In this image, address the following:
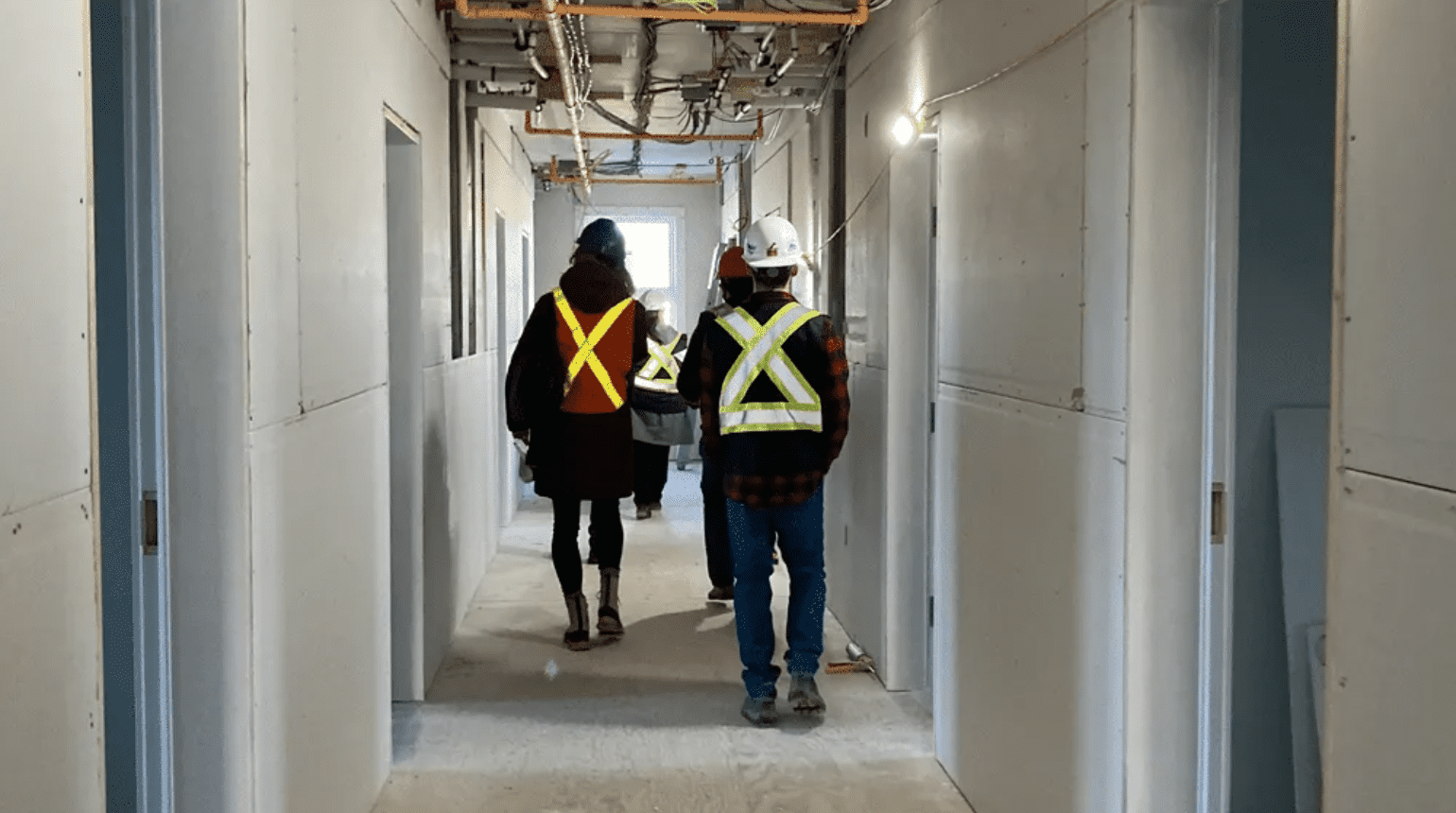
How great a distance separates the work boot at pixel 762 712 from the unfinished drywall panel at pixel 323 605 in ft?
3.91

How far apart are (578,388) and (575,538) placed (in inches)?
23.9

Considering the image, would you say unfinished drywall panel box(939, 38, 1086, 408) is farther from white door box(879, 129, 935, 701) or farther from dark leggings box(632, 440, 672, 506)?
dark leggings box(632, 440, 672, 506)

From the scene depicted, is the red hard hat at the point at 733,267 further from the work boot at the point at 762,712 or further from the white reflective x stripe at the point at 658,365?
the white reflective x stripe at the point at 658,365

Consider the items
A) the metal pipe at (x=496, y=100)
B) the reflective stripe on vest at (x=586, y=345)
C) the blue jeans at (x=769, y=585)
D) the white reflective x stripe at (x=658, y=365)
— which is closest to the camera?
the blue jeans at (x=769, y=585)

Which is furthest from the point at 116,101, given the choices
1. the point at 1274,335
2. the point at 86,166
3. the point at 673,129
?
the point at 673,129

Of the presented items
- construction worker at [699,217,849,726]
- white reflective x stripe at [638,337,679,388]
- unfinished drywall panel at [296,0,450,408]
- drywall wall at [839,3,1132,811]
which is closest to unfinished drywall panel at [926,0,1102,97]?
drywall wall at [839,3,1132,811]

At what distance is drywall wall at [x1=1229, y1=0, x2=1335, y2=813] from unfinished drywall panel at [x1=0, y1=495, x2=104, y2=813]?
236cm

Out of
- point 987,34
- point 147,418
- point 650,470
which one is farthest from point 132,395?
point 650,470

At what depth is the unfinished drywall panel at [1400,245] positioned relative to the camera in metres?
1.60

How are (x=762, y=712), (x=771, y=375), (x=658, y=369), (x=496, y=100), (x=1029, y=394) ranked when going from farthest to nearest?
(x=658, y=369), (x=496, y=100), (x=762, y=712), (x=771, y=375), (x=1029, y=394)

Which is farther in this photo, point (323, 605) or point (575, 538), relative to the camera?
point (575, 538)

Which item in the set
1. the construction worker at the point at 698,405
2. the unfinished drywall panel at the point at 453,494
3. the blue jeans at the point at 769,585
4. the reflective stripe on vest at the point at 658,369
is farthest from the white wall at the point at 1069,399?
the reflective stripe on vest at the point at 658,369

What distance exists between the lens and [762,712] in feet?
14.9

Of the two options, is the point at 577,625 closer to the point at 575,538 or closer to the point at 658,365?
the point at 575,538
